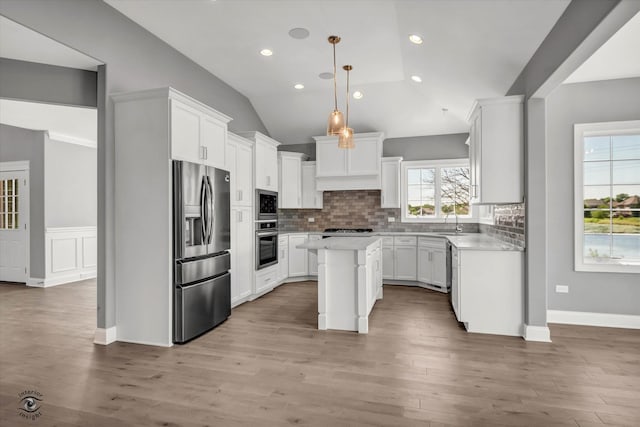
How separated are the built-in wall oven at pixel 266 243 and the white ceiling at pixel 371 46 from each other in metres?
2.26

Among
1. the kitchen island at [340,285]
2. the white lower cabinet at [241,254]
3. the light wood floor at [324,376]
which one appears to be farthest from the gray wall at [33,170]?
the kitchen island at [340,285]

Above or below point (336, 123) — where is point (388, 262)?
below

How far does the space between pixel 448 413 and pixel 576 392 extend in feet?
3.36

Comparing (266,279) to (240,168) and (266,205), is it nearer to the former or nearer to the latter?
(266,205)

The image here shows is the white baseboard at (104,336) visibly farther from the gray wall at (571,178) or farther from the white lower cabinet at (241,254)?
the gray wall at (571,178)

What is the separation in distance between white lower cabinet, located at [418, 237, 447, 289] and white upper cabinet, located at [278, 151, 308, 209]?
245 cm

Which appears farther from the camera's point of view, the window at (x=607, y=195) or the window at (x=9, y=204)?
the window at (x=9, y=204)

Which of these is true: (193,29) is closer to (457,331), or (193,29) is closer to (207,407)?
(207,407)

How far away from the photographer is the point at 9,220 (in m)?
6.51

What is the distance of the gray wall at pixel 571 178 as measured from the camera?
149 inches

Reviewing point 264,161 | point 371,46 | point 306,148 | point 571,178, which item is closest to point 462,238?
point 571,178

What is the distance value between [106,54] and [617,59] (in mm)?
4951

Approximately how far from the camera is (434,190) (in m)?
6.56

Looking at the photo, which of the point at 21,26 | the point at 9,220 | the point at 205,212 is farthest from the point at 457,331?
the point at 9,220
